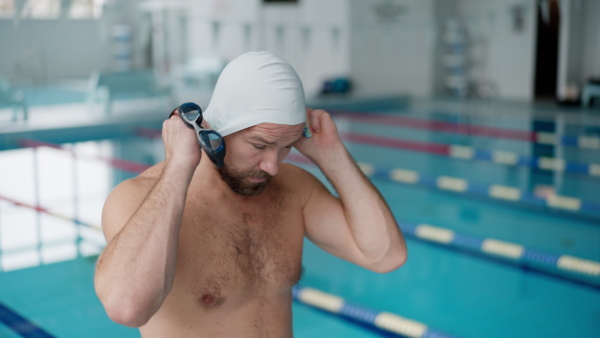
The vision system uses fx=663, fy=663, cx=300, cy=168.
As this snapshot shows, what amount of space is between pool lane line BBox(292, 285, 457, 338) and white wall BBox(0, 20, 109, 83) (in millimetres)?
6692

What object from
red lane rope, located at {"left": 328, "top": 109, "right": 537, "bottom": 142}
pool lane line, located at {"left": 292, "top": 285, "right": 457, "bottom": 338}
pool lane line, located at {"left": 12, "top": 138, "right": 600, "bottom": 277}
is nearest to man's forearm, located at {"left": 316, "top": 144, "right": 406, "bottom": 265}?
pool lane line, located at {"left": 292, "top": 285, "right": 457, "bottom": 338}

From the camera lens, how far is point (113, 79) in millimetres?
10477

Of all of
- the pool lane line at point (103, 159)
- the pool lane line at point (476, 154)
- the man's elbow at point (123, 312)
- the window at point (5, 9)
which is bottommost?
the pool lane line at point (103, 159)

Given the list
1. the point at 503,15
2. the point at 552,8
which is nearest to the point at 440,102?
the point at 503,15

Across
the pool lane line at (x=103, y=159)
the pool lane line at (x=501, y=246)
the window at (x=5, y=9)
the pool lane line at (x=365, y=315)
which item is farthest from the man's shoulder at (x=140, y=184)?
the window at (x=5, y=9)

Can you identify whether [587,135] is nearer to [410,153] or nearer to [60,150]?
[410,153]

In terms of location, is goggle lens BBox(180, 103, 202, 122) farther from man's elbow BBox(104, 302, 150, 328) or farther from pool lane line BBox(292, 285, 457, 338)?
pool lane line BBox(292, 285, 457, 338)

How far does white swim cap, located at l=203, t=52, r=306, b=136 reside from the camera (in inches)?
54.6

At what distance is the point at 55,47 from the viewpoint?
12188 millimetres

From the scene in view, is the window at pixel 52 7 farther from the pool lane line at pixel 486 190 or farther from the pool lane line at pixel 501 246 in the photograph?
the pool lane line at pixel 486 190

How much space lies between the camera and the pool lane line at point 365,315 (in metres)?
3.15

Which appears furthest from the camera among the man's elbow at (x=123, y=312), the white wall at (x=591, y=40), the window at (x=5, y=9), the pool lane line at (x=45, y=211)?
the white wall at (x=591, y=40)

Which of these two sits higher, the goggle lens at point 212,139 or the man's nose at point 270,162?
the goggle lens at point 212,139

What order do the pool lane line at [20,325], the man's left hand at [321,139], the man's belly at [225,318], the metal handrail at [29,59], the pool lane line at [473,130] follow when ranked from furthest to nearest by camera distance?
the metal handrail at [29,59] < the pool lane line at [473,130] < the pool lane line at [20,325] < the man's left hand at [321,139] < the man's belly at [225,318]
